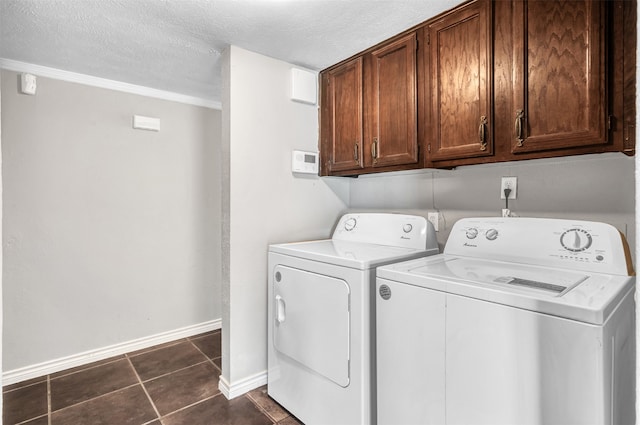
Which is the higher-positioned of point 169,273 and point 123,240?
point 123,240

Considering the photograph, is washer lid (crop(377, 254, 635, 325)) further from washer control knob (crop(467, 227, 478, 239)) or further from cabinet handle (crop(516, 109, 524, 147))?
cabinet handle (crop(516, 109, 524, 147))

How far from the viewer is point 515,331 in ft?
3.40

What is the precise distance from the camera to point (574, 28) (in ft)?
4.10

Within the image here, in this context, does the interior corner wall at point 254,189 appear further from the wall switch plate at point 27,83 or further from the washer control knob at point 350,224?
the wall switch plate at point 27,83

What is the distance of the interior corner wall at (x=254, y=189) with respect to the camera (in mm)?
2012

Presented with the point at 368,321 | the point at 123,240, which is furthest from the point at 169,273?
A: the point at 368,321

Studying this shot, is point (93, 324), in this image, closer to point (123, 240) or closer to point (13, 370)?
point (13, 370)

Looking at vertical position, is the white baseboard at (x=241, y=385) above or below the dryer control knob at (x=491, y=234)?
below

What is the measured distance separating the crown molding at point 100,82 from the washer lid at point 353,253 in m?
Answer: 1.65

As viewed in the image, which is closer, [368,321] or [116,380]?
[368,321]

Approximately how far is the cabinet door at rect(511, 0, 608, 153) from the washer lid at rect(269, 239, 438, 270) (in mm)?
713

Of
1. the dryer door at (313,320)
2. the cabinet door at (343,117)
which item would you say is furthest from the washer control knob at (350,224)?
the dryer door at (313,320)

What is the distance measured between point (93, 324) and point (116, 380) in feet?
1.67

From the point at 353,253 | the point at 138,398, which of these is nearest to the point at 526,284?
the point at 353,253
